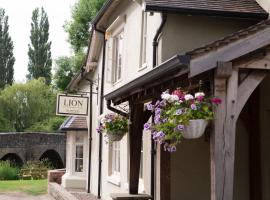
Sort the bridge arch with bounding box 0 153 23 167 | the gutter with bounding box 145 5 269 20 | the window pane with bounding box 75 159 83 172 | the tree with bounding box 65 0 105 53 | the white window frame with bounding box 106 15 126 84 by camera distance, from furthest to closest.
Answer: the bridge arch with bounding box 0 153 23 167 < the tree with bounding box 65 0 105 53 < the window pane with bounding box 75 159 83 172 < the white window frame with bounding box 106 15 126 84 < the gutter with bounding box 145 5 269 20

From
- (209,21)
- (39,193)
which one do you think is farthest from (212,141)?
(39,193)

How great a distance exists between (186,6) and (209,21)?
2.67ft

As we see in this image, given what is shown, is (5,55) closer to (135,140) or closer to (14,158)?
(14,158)

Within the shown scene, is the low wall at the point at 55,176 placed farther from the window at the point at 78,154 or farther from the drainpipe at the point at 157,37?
the drainpipe at the point at 157,37

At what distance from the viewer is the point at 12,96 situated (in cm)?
5872

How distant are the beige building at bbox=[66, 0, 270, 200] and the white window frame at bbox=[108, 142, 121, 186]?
3 centimetres

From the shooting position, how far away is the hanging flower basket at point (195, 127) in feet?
18.8

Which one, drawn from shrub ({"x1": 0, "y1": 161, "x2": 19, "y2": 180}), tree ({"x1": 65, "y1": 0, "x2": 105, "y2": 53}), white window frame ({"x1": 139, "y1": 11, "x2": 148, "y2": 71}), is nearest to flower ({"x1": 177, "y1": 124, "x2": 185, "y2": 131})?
white window frame ({"x1": 139, "y1": 11, "x2": 148, "y2": 71})

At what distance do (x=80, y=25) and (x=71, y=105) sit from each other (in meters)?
23.7

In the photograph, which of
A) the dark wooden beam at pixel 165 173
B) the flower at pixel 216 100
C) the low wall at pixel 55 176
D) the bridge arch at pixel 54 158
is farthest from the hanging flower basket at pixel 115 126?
the bridge arch at pixel 54 158

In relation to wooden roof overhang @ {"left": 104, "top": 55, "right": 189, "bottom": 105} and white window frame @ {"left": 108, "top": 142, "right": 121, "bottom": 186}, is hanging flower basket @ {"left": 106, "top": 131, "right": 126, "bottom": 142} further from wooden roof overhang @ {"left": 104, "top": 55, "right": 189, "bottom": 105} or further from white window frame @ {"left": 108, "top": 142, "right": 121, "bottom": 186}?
white window frame @ {"left": 108, "top": 142, "right": 121, "bottom": 186}

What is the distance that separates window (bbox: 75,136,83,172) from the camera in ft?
67.6

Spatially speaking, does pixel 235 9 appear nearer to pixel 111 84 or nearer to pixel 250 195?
pixel 250 195

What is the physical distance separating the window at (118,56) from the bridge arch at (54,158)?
29001 mm
